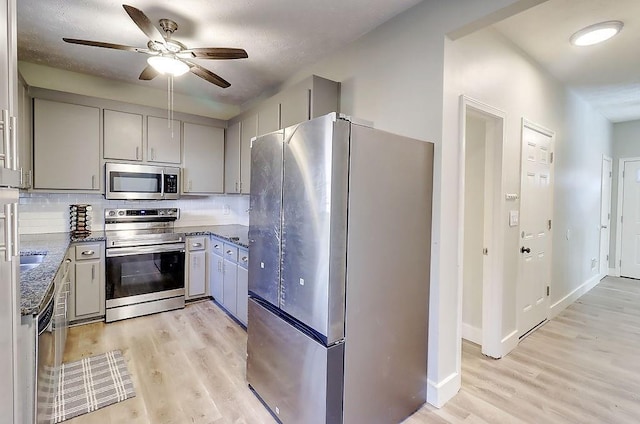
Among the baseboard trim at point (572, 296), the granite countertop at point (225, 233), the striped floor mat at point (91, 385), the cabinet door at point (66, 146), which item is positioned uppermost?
the cabinet door at point (66, 146)

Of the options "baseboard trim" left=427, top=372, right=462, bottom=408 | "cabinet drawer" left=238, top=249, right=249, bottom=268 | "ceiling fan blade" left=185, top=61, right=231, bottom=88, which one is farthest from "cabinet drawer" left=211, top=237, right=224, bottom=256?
"baseboard trim" left=427, top=372, right=462, bottom=408

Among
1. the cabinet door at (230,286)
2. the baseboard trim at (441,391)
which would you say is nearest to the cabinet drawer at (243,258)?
the cabinet door at (230,286)

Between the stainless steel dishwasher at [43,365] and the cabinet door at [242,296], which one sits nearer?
the stainless steel dishwasher at [43,365]

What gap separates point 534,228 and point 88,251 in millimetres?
4475

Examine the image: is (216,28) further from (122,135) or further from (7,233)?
(7,233)

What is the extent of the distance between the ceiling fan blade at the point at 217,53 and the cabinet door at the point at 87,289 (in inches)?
94.6

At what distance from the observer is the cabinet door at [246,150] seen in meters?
3.64

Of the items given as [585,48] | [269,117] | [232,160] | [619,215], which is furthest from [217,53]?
[619,215]

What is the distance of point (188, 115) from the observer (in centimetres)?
400

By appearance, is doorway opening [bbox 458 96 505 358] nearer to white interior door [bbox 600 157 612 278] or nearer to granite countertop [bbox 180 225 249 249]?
granite countertop [bbox 180 225 249 249]

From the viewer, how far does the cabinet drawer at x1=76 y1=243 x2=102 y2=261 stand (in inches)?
123

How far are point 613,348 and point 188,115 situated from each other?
204 inches

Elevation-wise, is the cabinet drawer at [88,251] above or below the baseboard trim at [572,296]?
above

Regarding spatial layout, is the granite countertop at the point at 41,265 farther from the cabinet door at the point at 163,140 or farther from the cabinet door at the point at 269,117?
the cabinet door at the point at 269,117
